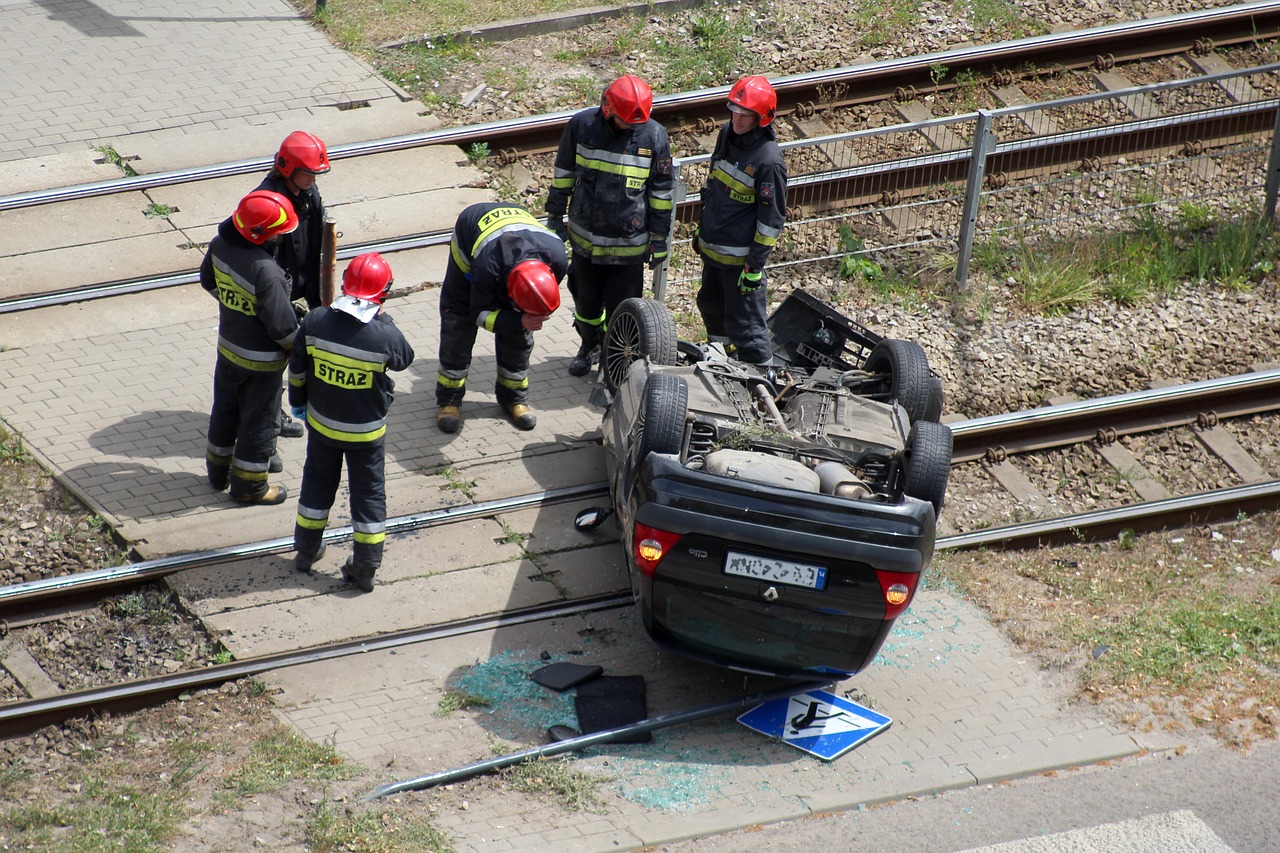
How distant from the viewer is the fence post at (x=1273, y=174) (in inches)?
434

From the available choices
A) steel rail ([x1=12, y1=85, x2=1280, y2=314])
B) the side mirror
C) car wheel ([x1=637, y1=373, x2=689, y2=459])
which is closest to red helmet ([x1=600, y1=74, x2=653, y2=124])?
steel rail ([x1=12, y1=85, x2=1280, y2=314])

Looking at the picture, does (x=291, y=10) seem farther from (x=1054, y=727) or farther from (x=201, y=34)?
(x=1054, y=727)

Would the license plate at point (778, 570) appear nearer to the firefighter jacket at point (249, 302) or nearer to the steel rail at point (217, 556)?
the steel rail at point (217, 556)

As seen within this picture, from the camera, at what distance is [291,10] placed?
13.4m

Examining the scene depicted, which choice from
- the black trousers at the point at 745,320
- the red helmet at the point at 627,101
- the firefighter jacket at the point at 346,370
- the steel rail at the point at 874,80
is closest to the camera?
the firefighter jacket at the point at 346,370

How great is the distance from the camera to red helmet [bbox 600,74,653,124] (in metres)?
8.45

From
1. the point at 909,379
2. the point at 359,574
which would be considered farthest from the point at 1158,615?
the point at 359,574

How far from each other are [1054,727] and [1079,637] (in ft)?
2.49

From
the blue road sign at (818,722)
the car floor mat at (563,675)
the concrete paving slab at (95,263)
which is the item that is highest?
the concrete paving slab at (95,263)

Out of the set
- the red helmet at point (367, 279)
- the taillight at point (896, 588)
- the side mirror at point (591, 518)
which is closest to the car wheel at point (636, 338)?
the side mirror at point (591, 518)

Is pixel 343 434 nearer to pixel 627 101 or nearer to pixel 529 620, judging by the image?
pixel 529 620

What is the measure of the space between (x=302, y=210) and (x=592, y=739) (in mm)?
3512

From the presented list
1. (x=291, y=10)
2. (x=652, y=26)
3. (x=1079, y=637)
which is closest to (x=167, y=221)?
(x=291, y=10)

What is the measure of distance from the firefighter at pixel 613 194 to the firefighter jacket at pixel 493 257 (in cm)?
54
